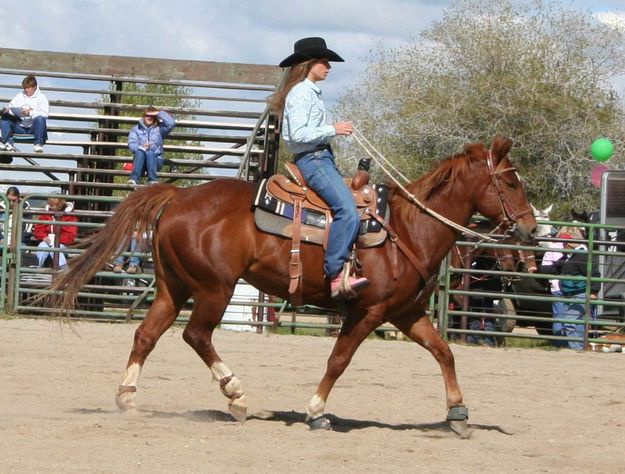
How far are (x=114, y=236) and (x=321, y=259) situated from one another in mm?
1577

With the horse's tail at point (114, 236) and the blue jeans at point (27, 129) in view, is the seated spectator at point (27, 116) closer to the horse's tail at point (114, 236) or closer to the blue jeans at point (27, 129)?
the blue jeans at point (27, 129)

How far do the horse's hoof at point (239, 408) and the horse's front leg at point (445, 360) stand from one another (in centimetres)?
119

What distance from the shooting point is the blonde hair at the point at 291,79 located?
25.6 feet

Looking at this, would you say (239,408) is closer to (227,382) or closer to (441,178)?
(227,382)

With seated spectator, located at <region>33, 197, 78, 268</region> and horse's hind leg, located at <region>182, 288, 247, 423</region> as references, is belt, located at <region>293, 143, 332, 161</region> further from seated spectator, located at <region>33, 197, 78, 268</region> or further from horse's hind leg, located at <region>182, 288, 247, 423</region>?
seated spectator, located at <region>33, 197, 78, 268</region>

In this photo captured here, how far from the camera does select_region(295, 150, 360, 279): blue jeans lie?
770 cm

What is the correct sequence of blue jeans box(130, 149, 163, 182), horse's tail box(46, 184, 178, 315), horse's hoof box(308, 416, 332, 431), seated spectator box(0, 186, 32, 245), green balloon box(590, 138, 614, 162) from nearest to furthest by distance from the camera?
horse's hoof box(308, 416, 332, 431)
horse's tail box(46, 184, 178, 315)
seated spectator box(0, 186, 32, 245)
blue jeans box(130, 149, 163, 182)
green balloon box(590, 138, 614, 162)

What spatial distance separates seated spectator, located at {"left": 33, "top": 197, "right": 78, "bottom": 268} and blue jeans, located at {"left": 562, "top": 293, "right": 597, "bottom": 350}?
6.35m

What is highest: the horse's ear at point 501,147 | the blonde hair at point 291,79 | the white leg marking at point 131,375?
the blonde hair at point 291,79

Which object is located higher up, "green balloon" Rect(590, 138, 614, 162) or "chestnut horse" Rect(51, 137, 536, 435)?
"green balloon" Rect(590, 138, 614, 162)

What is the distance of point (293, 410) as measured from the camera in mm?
8664

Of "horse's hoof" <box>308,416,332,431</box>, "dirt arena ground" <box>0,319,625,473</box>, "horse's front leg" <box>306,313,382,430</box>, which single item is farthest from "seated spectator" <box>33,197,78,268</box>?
"horse's hoof" <box>308,416,332,431</box>

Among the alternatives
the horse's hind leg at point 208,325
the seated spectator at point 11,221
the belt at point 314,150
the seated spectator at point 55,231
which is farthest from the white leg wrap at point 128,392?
the seated spectator at point 55,231

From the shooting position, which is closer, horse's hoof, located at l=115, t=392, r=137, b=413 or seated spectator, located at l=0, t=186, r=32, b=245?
horse's hoof, located at l=115, t=392, r=137, b=413
